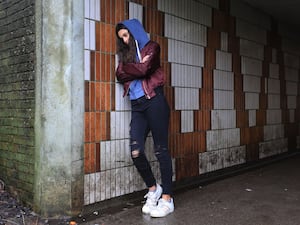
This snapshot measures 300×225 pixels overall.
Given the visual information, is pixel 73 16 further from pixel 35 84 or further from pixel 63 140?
pixel 63 140

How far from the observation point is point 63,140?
3443mm

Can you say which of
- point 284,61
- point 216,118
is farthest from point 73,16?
point 284,61

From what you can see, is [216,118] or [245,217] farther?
[216,118]

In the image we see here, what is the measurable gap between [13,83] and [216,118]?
275 centimetres

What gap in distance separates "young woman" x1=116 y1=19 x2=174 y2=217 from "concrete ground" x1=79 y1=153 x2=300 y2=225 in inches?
7.7

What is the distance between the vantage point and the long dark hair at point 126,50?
370 cm

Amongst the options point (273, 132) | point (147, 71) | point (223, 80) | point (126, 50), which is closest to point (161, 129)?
point (147, 71)

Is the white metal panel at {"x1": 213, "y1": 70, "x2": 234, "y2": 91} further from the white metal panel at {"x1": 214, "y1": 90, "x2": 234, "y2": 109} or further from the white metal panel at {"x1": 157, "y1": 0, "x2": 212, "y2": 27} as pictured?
the white metal panel at {"x1": 157, "y1": 0, "x2": 212, "y2": 27}

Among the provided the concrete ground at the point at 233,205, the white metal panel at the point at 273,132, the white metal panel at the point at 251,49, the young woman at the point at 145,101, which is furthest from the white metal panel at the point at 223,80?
the young woman at the point at 145,101

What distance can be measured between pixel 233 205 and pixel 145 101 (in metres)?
1.38

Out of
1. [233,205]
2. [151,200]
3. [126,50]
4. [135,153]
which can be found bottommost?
[233,205]

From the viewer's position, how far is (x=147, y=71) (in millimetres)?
3605

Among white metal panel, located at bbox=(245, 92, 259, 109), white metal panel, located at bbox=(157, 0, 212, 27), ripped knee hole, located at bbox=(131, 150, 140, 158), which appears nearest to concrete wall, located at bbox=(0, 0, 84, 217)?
ripped knee hole, located at bbox=(131, 150, 140, 158)

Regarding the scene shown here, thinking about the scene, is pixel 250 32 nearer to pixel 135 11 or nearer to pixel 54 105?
pixel 135 11
